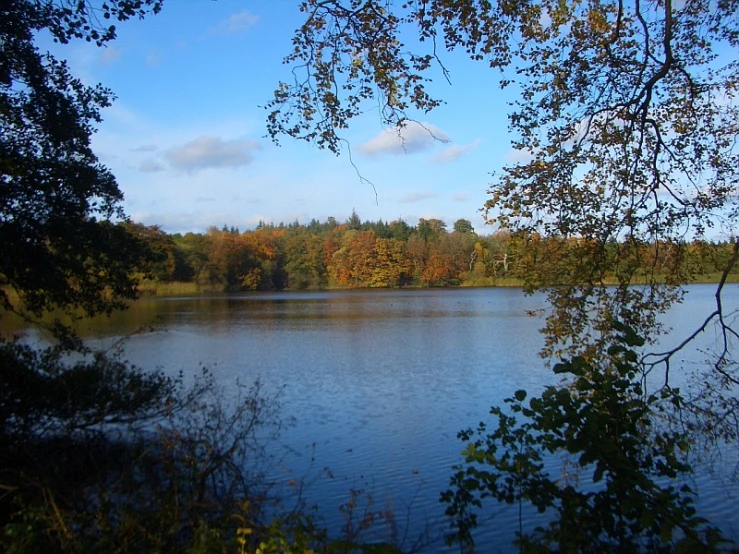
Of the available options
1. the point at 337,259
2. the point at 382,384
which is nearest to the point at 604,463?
the point at 382,384

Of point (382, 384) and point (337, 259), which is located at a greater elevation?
point (337, 259)

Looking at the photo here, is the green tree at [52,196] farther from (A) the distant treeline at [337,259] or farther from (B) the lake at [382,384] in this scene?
(A) the distant treeline at [337,259]

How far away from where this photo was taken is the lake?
738cm

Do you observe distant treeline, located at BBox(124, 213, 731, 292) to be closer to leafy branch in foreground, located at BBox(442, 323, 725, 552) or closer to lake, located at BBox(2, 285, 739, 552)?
lake, located at BBox(2, 285, 739, 552)

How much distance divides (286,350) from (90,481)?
42.9 ft

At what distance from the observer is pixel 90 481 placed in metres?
6.60

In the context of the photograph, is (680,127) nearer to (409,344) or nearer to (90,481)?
(90,481)

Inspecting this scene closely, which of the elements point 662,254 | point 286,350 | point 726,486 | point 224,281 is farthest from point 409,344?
point 224,281

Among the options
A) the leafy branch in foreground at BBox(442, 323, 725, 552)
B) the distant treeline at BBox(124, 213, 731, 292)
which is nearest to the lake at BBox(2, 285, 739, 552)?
the leafy branch in foreground at BBox(442, 323, 725, 552)

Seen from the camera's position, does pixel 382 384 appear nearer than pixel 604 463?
No

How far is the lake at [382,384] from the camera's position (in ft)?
24.2

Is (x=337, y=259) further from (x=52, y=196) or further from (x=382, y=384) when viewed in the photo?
(x=52, y=196)

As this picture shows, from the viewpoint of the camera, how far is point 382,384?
1409 cm

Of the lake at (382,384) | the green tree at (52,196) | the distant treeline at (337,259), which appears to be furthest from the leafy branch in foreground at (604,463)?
the distant treeline at (337,259)
